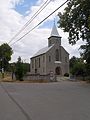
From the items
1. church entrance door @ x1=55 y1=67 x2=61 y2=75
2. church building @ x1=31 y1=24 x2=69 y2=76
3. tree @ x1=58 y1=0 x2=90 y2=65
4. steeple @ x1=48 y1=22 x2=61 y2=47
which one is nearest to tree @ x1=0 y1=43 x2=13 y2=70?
church building @ x1=31 y1=24 x2=69 y2=76

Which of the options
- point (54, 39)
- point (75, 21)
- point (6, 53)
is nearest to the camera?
point (75, 21)

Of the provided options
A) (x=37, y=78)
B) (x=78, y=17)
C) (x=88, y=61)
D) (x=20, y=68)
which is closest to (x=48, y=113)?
(x=78, y=17)

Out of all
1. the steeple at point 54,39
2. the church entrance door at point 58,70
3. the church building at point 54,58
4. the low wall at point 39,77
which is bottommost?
the low wall at point 39,77

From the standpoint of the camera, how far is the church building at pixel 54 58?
327 feet

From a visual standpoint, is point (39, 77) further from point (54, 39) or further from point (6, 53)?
point (6, 53)

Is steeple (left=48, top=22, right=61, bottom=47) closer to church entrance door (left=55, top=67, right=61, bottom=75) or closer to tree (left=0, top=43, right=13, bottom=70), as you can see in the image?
church entrance door (left=55, top=67, right=61, bottom=75)

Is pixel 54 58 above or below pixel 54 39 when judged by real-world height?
below

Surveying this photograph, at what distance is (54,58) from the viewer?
101 metres

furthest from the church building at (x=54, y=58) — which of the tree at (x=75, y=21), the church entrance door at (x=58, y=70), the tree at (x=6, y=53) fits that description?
the tree at (x=75, y=21)

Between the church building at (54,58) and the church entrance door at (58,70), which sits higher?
the church building at (54,58)

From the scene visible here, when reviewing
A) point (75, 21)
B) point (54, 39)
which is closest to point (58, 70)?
point (54, 39)

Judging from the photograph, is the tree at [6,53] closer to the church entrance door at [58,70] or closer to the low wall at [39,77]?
the church entrance door at [58,70]

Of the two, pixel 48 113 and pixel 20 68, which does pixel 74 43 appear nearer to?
pixel 20 68

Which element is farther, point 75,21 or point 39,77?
point 39,77
